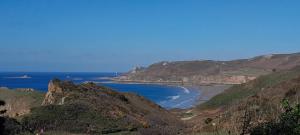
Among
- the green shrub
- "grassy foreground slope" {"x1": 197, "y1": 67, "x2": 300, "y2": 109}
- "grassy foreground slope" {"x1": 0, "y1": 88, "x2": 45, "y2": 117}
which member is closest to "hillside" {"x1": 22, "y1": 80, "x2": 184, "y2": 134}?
"grassy foreground slope" {"x1": 0, "y1": 88, "x2": 45, "y2": 117}

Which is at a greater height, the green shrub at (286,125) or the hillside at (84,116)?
the green shrub at (286,125)

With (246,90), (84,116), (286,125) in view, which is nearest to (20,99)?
(84,116)

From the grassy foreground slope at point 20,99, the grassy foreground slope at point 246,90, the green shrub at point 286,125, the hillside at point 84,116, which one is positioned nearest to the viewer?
the green shrub at point 286,125

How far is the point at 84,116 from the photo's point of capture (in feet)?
116

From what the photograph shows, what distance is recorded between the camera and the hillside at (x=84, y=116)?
31.5m

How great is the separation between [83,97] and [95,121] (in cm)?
721

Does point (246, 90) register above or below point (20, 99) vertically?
below

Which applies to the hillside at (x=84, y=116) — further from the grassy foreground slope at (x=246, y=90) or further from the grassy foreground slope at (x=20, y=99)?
the grassy foreground slope at (x=246, y=90)

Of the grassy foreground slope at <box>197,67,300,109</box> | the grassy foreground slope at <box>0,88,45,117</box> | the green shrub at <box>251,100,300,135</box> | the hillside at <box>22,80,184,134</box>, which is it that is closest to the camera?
the green shrub at <box>251,100,300,135</box>

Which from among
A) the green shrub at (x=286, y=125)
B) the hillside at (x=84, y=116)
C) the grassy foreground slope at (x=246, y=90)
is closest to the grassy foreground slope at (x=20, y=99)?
the hillside at (x=84, y=116)

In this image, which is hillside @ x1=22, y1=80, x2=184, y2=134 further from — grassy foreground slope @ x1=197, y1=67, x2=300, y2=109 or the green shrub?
grassy foreground slope @ x1=197, y1=67, x2=300, y2=109

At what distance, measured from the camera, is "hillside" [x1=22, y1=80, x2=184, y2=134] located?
31.5 meters

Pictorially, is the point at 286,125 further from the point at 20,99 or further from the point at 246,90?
the point at 246,90

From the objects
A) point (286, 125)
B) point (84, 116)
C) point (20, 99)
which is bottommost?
point (84, 116)
